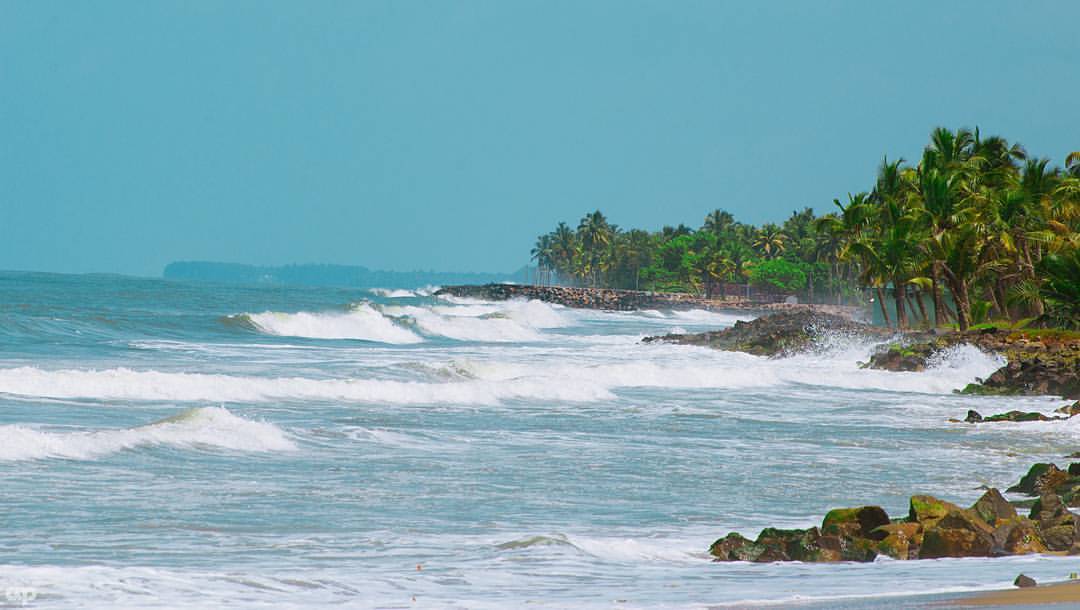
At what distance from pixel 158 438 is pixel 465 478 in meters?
4.75

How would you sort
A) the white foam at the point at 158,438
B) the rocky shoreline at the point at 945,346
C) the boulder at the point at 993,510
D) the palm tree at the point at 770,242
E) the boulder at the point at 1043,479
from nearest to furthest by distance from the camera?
the boulder at the point at 993,510 → the boulder at the point at 1043,479 → the white foam at the point at 158,438 → the rocky shoreline at the point at 945,346 → the palm tree at the point at 770,242

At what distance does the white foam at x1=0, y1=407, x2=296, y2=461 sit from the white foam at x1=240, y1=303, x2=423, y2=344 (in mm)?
40146

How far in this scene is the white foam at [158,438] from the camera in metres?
16.0

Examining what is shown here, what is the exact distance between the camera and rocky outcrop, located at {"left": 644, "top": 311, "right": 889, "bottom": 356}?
46469mm

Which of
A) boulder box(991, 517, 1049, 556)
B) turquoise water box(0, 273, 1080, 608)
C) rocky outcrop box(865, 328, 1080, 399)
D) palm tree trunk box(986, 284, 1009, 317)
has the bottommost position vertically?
turquoise water box(0, 273, 1080, 608)

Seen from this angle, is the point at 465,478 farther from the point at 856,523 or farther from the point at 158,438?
the point at 856,523

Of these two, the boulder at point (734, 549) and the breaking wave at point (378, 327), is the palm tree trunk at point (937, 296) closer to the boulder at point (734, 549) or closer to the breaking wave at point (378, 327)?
the breaking wave at point (378, 327)

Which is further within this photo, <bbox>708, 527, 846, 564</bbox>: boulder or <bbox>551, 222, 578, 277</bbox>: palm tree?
<bbox>551, 222, 578, 277</bbox>: palm tree

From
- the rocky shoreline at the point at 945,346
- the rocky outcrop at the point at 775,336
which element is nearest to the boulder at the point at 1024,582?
the rocky shoreline at the point at 945,346

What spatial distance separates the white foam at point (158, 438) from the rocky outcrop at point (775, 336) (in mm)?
29525

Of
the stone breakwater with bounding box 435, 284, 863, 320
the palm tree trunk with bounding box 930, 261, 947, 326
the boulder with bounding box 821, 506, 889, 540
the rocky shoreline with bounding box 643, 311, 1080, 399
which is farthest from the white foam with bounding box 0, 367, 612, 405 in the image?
the stone breakwater with bounding box 435, 284, 863, 320

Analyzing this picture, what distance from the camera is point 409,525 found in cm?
1212

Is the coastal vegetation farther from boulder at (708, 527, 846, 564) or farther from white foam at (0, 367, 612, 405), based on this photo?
boulder at (708, 527, 846, 564)

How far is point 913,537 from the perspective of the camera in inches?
427
